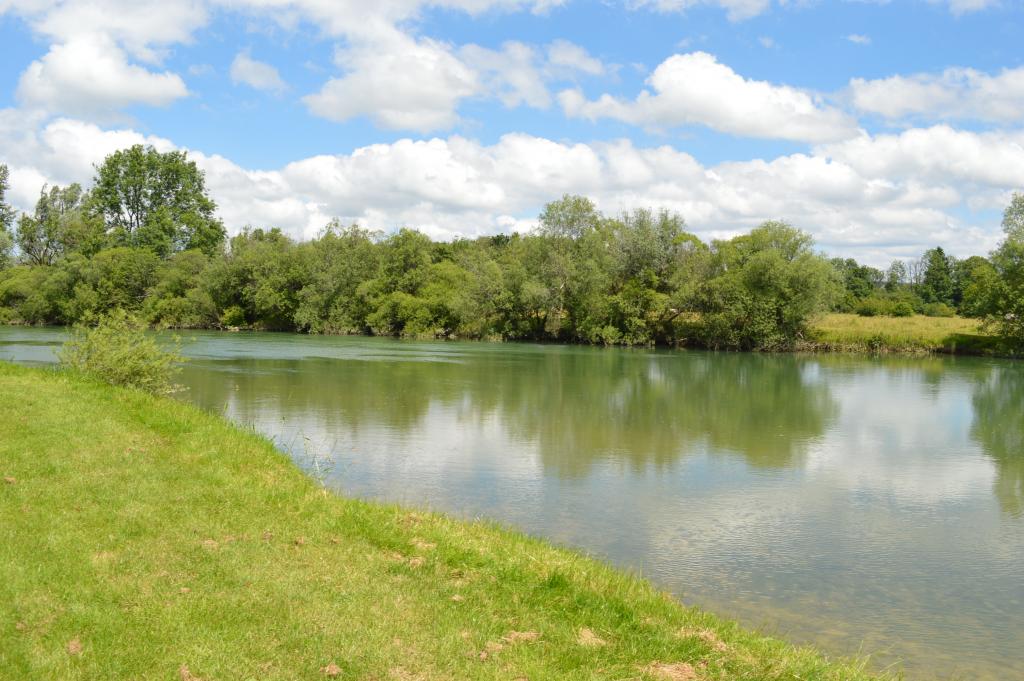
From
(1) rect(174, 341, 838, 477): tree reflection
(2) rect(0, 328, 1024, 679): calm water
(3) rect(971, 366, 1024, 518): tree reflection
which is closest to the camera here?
(2) rect(0, 328, 1024, 679): calm water

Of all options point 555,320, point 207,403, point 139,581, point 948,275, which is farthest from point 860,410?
point 948,275

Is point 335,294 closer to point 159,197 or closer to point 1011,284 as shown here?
point 159,197

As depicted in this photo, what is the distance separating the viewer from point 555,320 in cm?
6281

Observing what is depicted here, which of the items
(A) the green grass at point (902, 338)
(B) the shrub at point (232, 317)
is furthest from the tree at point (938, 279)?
(B) the shrub at point (232, 317)

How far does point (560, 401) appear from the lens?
25.2 metres

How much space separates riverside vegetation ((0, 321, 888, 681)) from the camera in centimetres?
512

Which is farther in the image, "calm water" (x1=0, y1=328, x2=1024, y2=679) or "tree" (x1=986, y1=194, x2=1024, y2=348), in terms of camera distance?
"tree" (x1=986, y1=194, x2=1024, y2=348)

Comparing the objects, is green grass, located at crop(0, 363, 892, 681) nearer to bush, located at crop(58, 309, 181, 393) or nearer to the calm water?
the calm water

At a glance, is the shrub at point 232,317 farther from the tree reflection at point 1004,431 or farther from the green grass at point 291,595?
the green grass at point 291,595

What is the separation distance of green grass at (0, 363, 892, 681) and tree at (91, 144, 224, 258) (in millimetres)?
85440

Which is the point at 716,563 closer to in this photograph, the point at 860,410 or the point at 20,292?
the point at 860,410

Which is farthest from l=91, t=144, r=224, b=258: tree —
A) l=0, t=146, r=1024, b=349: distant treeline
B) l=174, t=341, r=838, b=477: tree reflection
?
l=174, t=341, r=838, b=477: tree reflection

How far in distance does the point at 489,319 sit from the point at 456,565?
58931 millimetres

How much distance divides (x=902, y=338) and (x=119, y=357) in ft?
172
